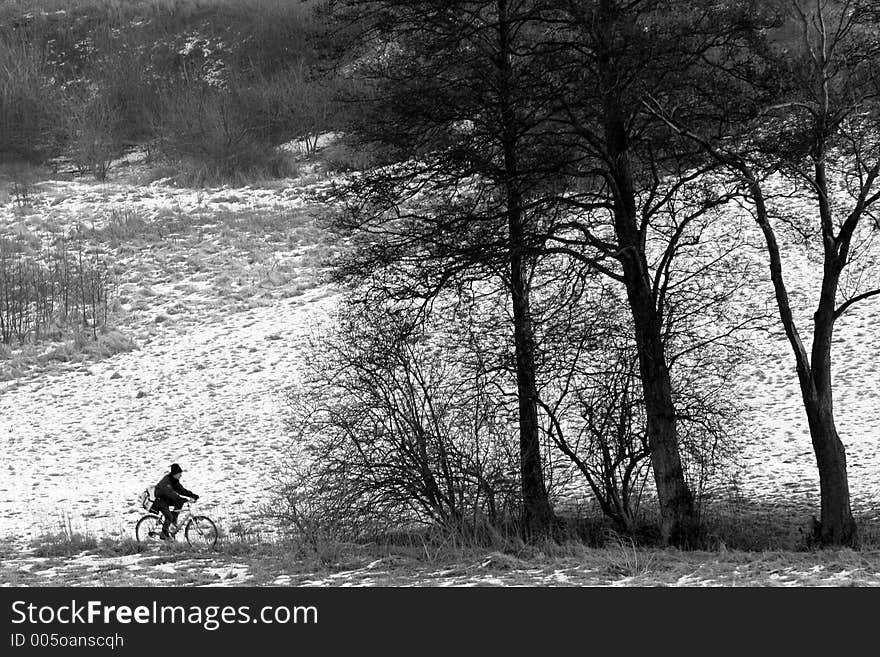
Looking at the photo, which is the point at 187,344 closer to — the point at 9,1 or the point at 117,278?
the point at 117,278

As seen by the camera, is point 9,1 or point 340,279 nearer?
point 340,279

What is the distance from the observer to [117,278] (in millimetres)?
34156

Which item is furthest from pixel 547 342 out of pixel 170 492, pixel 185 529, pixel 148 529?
pixel 148 529

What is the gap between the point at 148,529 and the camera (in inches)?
568

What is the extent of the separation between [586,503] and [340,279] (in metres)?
6.02

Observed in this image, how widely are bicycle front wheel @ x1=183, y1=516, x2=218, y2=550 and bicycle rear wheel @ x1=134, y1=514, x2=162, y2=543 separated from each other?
0.45 meters

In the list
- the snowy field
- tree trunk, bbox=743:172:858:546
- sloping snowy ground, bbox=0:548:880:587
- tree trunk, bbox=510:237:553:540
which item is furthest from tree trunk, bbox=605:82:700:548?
the snowy field

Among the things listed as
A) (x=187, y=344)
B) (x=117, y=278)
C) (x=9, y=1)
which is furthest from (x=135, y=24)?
(x=187, y=344)

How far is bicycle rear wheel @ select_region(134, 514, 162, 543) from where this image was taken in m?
13.7

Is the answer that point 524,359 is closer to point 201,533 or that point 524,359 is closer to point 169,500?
point 201,533

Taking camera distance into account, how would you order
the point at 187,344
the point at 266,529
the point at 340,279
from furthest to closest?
1. the point at 187,344
2. the point at 266,529
3. the point at 340,279

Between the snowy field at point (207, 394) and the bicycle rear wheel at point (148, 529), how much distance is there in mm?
391

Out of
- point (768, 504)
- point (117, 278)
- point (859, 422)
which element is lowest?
point (768, 504)

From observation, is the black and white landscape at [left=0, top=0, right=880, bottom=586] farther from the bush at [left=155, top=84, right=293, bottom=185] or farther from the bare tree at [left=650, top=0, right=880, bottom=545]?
the bush at [left=155, top=84, right=293, bottom=185]
